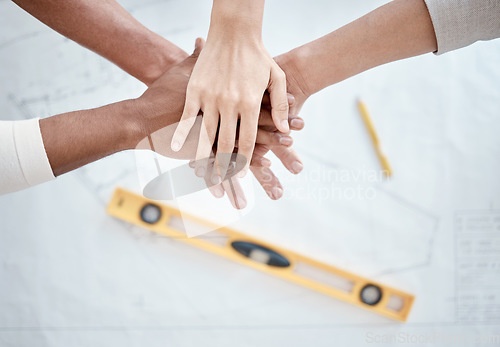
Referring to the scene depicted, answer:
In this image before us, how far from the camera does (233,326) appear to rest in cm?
66

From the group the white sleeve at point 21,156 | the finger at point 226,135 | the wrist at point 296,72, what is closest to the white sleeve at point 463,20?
the wrist at point 296,72

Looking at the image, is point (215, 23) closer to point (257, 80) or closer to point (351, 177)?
point (257, 80)

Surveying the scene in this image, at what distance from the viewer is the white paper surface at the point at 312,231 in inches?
25.8

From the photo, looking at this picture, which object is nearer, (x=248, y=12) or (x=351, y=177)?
(x=248, y=12)

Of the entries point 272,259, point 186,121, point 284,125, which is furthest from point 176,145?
point 272,259

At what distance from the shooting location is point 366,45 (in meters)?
0.54

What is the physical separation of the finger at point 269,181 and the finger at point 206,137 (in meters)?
0.10

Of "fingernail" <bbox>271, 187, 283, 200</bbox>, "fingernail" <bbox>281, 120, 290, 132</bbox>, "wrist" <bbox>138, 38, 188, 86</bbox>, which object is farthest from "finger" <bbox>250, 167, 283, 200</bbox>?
"wrist" <bbox>138, 38, 188, 86</bbox>

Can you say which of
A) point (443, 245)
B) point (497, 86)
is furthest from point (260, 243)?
point (497, 86)

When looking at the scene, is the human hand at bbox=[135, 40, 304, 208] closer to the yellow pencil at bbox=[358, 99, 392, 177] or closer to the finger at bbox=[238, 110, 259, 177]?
the finger at bbox=[238, 110, 259, 177]

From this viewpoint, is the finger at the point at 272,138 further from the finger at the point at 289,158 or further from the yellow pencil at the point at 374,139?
the yellow pencil at the point at 374,139

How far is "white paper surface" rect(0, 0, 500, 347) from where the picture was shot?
66 centimetres

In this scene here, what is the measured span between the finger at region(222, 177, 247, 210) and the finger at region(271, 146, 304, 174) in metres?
0.08

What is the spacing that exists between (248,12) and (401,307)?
A: 515mm
